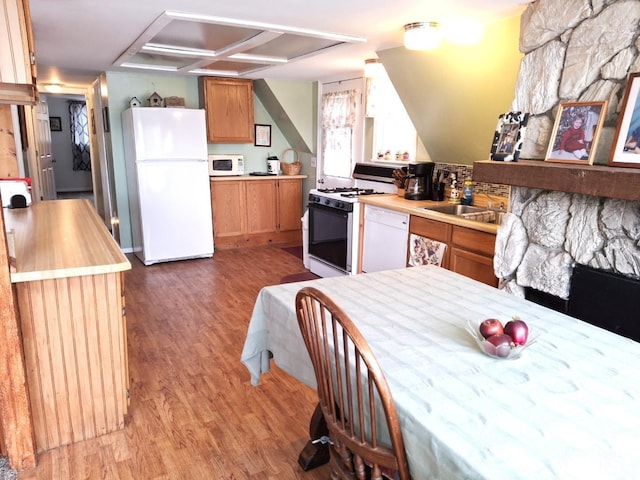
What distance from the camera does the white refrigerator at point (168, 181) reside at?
4.73 metres

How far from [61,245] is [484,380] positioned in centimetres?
200

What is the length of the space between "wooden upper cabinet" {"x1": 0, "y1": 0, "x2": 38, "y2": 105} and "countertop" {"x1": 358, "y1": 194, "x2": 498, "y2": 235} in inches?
100

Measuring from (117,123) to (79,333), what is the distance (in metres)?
3.81

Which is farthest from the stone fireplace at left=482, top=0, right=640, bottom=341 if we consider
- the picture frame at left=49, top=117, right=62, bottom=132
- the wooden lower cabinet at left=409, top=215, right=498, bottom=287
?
the picture frame at left=49, top=117, right=62, bottom=132

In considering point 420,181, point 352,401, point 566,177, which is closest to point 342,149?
point 420,181

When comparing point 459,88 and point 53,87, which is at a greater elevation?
point 53,87

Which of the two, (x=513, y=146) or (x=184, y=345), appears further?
(x=184, y=345)

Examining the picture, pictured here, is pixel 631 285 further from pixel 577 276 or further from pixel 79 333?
pixel 79 333

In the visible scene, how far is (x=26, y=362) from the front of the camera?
1.93 m

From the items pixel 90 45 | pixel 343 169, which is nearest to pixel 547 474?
pixel 90 45

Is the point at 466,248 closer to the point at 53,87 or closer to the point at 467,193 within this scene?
the point at 467,193

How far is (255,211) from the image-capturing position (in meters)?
5.78

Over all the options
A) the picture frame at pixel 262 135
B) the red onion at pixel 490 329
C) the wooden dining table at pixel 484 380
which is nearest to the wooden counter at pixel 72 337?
the wooden dining table at pixel 484 380

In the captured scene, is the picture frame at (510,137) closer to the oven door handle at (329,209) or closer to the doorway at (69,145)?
the oven door handle at (329,209)
